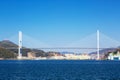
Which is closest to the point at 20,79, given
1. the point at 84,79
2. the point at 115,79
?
the point at 84,79

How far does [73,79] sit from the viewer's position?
47062 millimetres

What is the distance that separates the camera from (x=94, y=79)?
4672 cm

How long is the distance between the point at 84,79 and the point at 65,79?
83.3 inches

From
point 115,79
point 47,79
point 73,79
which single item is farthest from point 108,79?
point 47,79

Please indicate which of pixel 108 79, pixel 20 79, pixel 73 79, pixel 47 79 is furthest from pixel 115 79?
pixel 20 79

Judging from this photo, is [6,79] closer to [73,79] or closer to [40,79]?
[40,79]

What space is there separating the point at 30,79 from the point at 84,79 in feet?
19.7

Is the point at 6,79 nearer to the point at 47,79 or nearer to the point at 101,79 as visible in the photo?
Result: the point at 47,79

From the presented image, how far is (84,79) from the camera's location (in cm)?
4706

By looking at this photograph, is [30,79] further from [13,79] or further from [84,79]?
[84,79]

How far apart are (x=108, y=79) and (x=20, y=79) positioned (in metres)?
9.76

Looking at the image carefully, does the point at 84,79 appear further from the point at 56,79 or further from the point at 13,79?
the point at 13,79

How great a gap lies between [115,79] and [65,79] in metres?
5.54

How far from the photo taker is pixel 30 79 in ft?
154
